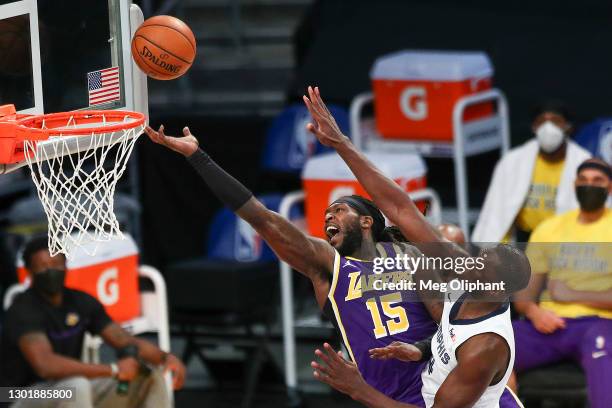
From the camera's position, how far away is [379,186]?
5.94m

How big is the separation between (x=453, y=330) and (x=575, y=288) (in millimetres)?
2590

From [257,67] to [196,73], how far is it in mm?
474

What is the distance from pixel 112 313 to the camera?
8.57m

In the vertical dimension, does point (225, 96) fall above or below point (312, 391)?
above

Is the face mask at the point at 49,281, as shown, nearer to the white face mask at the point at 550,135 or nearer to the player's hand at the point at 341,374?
the player's hand at the point at 341,374

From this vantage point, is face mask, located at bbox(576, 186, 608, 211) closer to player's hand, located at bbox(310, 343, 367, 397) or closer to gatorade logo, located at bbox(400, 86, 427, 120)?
gatorade logo, located at bbox(400, 86, 427, 120)

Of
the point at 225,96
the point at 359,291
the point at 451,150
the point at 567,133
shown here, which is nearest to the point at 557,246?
the point at 567,133

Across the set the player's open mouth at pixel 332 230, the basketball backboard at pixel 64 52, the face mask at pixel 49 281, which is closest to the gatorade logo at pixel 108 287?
the face mask at pixel 49 281

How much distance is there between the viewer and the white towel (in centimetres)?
877

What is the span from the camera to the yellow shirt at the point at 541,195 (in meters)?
8.87

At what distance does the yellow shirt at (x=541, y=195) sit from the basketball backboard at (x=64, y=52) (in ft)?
10.0

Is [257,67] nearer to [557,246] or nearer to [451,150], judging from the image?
[451,150]

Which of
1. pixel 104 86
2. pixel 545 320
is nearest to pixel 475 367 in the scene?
pixel 104 86

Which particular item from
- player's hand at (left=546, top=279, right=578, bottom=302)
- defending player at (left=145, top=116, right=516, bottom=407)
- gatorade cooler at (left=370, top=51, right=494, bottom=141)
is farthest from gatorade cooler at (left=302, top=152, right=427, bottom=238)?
defending player at (left=145, top=116, right=516, bottom=407)
